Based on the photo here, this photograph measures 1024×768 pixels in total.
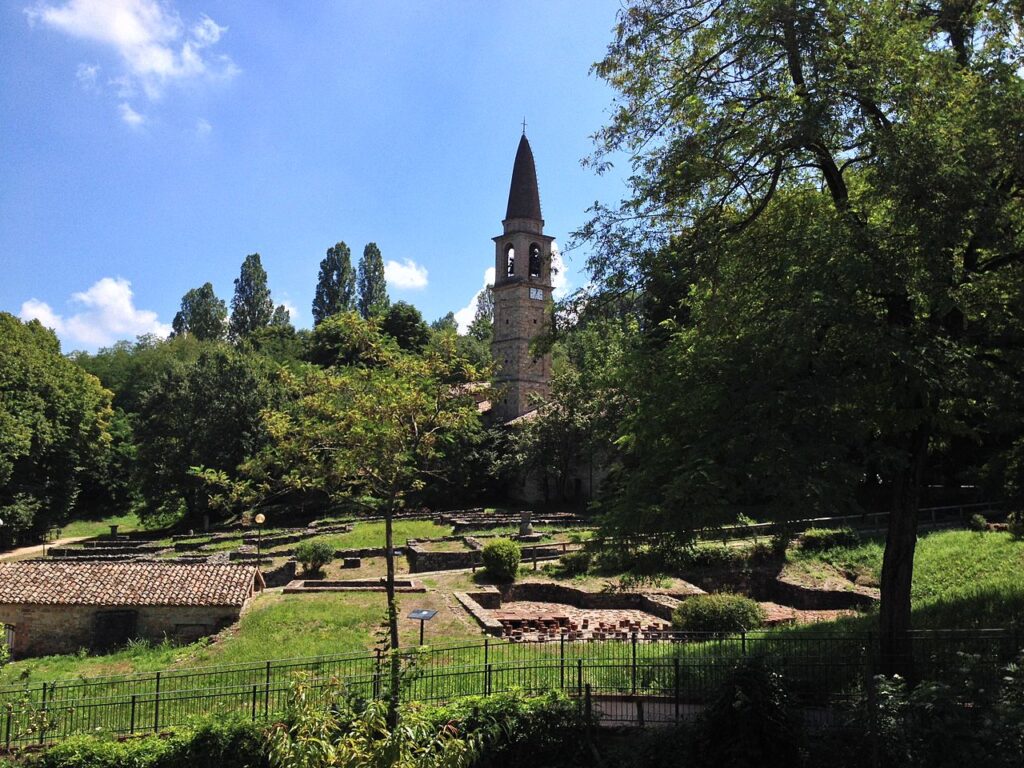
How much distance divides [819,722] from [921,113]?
27.0 ft

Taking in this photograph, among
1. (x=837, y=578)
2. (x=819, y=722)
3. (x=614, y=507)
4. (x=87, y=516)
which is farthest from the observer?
(x=87, y=516)

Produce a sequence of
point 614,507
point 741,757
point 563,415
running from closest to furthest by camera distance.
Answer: point 741,757
point 614,507
point 563,415

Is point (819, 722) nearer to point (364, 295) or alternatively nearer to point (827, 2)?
point (827, 2)

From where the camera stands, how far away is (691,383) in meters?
11.5

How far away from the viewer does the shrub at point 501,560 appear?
84.6 feet

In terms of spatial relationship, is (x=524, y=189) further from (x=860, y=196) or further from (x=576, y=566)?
(x=860, y=196)

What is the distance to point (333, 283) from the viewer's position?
267 ft

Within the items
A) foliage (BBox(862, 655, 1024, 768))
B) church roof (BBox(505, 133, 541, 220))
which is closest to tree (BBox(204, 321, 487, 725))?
foliage (BBox(862, 655, 1024, 768))

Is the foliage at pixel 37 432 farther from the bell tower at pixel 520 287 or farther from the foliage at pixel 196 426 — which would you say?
the bell tower at pixel 520 287

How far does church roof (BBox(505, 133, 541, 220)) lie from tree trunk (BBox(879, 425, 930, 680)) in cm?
4573

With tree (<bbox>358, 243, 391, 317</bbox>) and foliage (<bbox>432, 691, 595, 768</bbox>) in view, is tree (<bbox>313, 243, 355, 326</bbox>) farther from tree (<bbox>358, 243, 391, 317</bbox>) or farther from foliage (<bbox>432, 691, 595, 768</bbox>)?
foliage (<bbox>432, 691, 595, 768</bbox>)

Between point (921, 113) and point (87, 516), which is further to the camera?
point (87, 516)

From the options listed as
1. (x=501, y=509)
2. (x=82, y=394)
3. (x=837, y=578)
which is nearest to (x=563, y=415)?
(x=501, y=509)

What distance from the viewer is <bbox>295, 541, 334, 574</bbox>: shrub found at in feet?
95.7
